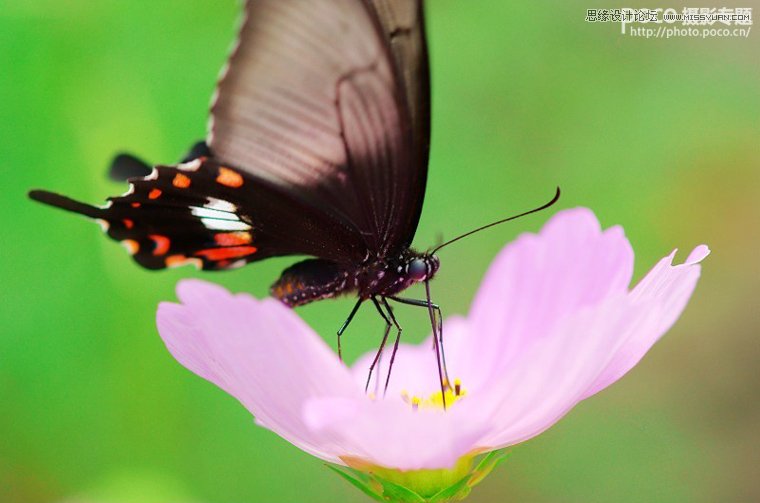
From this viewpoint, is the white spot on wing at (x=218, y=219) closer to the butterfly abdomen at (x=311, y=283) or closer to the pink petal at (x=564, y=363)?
the butterfly abdomen at (x=311, y=283)

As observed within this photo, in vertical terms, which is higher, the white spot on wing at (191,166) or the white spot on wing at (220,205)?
the white spot on wing at (191,166)

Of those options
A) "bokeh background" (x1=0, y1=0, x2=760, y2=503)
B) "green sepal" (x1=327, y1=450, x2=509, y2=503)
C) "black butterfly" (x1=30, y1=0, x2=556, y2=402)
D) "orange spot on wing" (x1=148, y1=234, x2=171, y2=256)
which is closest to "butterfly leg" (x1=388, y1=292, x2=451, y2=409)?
"black butterfly" (x1=30, y1=0, x2=556, y2=402)

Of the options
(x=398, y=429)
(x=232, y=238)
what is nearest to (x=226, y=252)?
(x=232, y=238)

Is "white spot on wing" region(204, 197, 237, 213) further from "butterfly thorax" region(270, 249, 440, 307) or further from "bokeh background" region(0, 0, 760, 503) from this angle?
"bokeh background" region(0, 0, 760, 503)

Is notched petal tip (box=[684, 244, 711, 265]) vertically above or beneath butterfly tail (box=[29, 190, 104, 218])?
beneath

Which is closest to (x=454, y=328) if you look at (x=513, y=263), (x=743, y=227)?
(x=513, y=263)

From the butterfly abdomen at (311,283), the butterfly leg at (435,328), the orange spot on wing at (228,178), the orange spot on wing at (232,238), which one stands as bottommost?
the butterfly leg at (435,328)

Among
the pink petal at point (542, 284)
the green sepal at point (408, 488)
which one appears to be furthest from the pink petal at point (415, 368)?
the green sepal at point (408, 488)
